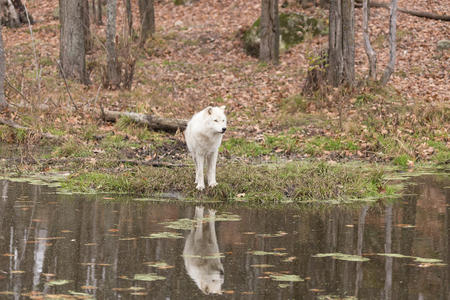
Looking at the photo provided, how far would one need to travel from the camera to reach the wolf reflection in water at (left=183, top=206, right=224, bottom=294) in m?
5.53

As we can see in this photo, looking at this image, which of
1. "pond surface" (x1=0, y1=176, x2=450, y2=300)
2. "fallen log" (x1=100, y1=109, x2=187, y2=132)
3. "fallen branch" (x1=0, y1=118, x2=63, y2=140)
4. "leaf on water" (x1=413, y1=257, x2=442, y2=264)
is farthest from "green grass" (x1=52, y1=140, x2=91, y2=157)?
"leaf on water" (x1=413, y1=257, x2=442, y2=264)

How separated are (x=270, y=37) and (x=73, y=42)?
7.95 m

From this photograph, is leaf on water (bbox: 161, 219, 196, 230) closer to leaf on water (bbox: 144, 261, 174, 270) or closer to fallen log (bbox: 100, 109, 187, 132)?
leaf on water (bbox: 144, 261, 174, 270)

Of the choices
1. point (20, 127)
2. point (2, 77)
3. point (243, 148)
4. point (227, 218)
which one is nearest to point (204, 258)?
point (227, 218)

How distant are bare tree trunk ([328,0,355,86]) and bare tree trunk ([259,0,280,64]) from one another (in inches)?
271

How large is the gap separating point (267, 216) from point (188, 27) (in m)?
23.6

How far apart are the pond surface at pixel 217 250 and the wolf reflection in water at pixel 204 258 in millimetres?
11

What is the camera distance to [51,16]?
34469 mm

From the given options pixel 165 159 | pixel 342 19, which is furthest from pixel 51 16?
pixel 165 159

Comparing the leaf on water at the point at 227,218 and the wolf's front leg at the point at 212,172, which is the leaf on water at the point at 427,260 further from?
the wolf's front leg at the point at 212,172

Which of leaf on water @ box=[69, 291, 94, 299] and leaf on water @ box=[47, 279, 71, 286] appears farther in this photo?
leaf on water @ box=[47, 279, 71, 286]

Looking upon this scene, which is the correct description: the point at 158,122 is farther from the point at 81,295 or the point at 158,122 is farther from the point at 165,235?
the point at 81,295

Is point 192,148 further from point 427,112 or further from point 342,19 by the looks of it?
point 342,19

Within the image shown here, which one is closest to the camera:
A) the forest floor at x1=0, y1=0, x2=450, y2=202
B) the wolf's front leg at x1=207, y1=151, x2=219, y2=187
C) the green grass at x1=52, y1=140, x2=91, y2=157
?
the wolf's front leg at x1=207, y1=151, x2=219, y2=187
